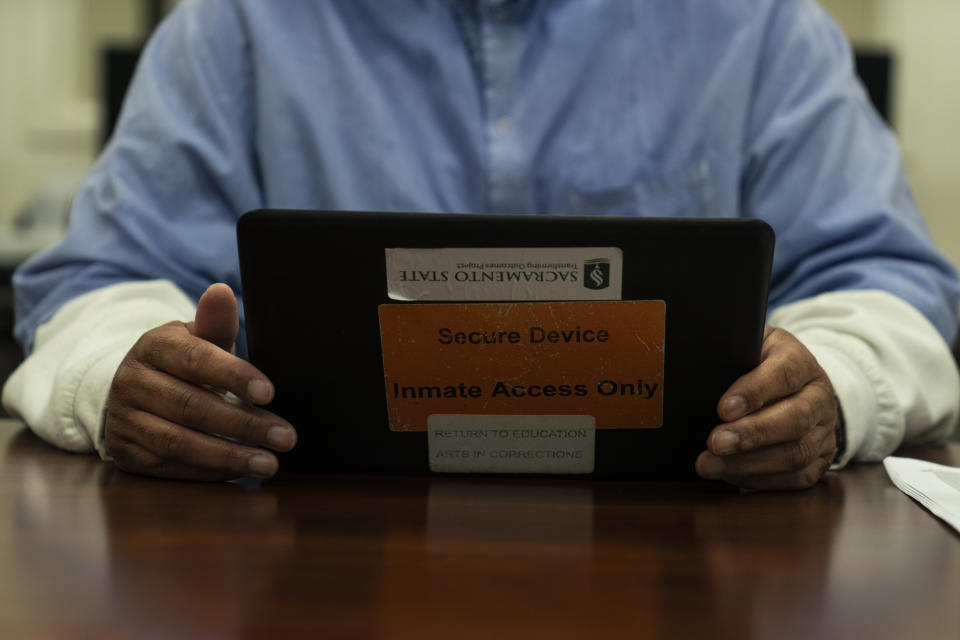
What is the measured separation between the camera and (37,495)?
1.86ft

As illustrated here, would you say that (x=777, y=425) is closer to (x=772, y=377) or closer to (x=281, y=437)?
(x=772, y=377)

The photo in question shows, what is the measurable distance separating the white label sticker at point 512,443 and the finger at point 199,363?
108 mm

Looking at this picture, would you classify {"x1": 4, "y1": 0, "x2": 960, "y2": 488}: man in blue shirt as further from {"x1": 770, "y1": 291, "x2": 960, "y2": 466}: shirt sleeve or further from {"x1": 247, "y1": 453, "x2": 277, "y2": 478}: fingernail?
{"x1": 247, "y1": 453, "x2": 277, "y2": 478}: fingernail

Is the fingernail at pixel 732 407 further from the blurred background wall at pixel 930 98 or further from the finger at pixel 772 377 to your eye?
the blurred background wall at pixel 930 98

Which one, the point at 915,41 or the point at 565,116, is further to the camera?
the point at 915,41

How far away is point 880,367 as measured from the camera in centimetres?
71

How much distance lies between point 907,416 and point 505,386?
0.34 metres

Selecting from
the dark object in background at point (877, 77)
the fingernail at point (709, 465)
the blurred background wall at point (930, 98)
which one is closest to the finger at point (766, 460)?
the fingernail at point (709, 465)

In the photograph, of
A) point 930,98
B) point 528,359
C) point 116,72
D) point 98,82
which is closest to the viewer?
point 528,359

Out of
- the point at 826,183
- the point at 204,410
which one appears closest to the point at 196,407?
the point at 204,410

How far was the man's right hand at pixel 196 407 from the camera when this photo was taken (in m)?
0.58

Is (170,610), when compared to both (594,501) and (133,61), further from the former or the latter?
(133,61)

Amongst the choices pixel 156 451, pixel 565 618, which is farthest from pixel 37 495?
pixel 565 618

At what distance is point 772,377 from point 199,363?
1.16 feet
